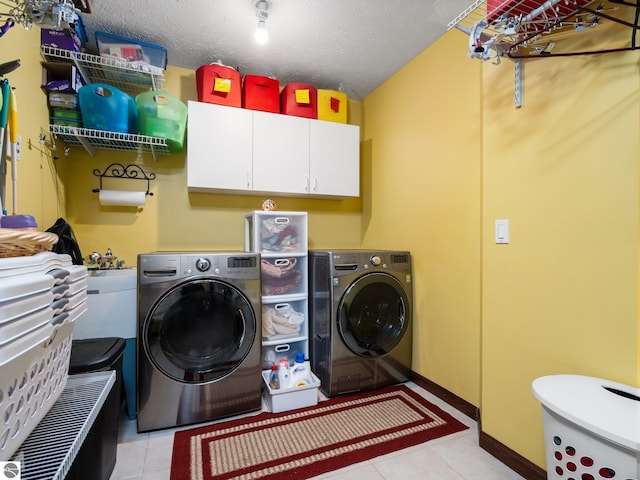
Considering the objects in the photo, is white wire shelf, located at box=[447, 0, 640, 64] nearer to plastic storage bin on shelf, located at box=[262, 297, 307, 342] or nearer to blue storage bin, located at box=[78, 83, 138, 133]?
plastic storage bin on shelf, located at box=[262, 297, 307, 342]

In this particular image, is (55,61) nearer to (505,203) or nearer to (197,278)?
(197,278)

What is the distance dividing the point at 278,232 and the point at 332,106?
4.07 ft

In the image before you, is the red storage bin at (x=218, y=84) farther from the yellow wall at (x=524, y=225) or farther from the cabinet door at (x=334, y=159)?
the yellow wall at (x=524, y=225)

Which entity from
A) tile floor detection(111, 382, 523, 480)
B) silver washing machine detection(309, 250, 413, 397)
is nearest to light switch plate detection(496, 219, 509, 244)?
silver washing machine detection(309, 250, 413, 397)

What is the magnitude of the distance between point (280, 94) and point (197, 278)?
5.83 ft

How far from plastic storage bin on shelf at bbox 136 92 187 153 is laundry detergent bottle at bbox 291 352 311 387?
180 centimetres

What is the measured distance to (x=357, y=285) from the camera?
2.17 m

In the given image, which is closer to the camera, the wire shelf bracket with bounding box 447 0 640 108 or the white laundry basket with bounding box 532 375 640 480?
the white laundry basket with bounding box 532 375 640 480

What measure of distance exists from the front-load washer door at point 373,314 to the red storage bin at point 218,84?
169 centimetres

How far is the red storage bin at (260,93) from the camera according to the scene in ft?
8.02

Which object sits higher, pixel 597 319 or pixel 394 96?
pixel 394 96

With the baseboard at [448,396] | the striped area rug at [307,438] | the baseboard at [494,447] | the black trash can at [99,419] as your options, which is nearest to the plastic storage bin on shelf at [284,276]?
the striped area rug at [307,438]

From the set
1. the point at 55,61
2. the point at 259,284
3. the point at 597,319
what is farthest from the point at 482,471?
the point at 55,61

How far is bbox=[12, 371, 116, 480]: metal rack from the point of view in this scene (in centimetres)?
74
